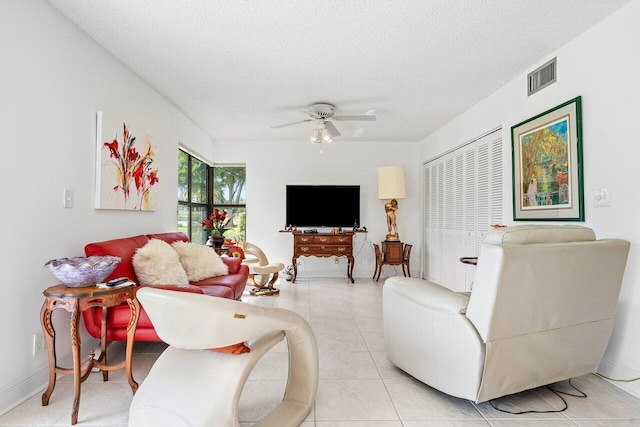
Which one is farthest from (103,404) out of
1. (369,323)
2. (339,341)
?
(369,323)

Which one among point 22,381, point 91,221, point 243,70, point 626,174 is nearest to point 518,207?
point 626,174

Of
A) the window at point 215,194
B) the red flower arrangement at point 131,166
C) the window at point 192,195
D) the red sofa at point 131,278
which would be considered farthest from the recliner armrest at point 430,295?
the window at point 215,194

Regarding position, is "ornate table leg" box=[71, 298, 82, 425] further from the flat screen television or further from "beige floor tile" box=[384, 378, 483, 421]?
the flat screen television

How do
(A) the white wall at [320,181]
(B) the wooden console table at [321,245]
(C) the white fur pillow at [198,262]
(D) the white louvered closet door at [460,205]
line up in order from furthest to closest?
(A) the white wall at [320,181]
(B) the wooden console table at [321,245]
(D) the white louvered closet door at [460,205]
(C) the white fur pillow at [198,262]

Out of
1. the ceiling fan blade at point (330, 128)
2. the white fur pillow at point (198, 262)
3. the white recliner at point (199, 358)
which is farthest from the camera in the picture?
the ceiling fan blade at point (330, 128)

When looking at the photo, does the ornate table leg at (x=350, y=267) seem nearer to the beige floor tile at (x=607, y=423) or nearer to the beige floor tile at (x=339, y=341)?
the beige floor tile at (x=339, y=341)

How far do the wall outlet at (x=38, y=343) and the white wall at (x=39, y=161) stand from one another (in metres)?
0.03

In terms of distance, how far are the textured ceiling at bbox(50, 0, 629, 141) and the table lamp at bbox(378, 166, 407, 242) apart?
1610 mm

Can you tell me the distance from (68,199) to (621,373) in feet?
12.5

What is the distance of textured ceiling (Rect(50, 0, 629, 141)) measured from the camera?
2.27m

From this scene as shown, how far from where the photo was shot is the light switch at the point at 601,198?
93.3 inches

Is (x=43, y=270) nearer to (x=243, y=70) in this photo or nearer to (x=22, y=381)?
(x=22, y=381)

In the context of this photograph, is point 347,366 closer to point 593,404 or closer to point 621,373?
point 593,404

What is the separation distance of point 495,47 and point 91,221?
11.3 ft
